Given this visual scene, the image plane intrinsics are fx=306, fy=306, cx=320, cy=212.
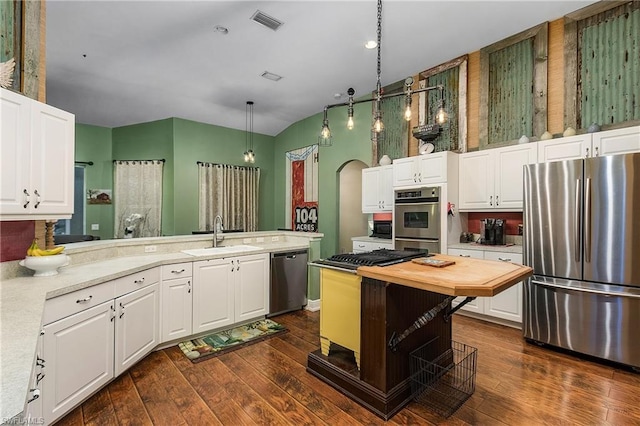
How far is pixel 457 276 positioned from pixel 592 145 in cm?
253

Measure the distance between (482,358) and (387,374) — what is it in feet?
4.28

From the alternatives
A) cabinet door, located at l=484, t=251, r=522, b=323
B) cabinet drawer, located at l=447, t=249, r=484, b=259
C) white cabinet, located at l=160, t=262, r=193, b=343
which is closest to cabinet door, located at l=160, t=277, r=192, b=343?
white cabinet, located at l=160, t=262, r=193, b=343

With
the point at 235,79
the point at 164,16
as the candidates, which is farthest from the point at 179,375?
the point at 235,79

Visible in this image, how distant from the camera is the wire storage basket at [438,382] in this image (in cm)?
214

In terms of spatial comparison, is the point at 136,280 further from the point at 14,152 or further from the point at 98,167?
the point at 98,167

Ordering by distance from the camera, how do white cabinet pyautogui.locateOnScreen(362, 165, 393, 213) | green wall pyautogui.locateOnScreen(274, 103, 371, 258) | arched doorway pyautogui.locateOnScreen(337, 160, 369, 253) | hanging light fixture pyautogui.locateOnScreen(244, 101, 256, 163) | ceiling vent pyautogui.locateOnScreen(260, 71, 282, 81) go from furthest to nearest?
arched doorway pyautogui.locateOnScreen(337, 160, 369, 253), hanging light fixture pyautogui.locateOnScreen(244, 101, 256, 163), green wall pyautogui.locateOnScreen(274, 103, 371, 258), white cabinet pyautogui.locateOnScreen(362, 165, 393, 213), ceiling vent pyautogui.locateOnScreen(260, 71, 282, 81)

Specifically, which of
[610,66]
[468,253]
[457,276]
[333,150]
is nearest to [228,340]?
[457,276]

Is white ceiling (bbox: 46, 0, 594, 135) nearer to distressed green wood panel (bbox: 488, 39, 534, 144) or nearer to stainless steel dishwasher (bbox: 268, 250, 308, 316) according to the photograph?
distressed green wood panel (bbox: 488, 39, 534, 144)

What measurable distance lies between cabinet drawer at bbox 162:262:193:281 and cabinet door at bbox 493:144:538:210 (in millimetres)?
3614

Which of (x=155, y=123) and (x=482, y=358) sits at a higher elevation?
(x=155, y=123)

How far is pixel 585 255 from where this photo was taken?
277 cm

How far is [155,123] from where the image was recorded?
19.9 ft

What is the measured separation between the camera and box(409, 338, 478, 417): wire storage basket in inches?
84.1

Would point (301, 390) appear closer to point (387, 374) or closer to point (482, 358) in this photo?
point (387, 374)
